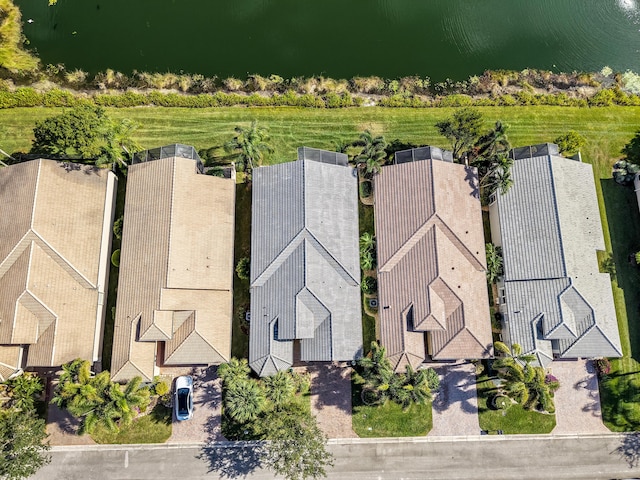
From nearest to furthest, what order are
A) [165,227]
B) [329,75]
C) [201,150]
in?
[165,227], [201,150], [329,75]

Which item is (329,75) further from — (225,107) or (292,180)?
(292,180)

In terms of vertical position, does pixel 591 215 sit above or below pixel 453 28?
below

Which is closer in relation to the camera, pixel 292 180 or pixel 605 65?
pixel 292 180

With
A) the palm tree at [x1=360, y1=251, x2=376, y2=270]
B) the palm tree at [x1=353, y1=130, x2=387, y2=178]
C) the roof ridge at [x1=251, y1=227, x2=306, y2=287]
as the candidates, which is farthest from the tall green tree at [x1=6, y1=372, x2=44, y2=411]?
the palm tree at [x1=353, y1=130, x2=387, y2=178]

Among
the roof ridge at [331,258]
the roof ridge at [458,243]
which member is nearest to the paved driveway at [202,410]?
the roof ridge at [331,258]

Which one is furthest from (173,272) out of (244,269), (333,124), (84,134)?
(333,124)

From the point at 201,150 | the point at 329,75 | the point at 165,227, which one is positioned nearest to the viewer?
the point at 165,227

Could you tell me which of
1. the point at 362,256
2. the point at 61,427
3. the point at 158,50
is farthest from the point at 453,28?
the point at 61,427
